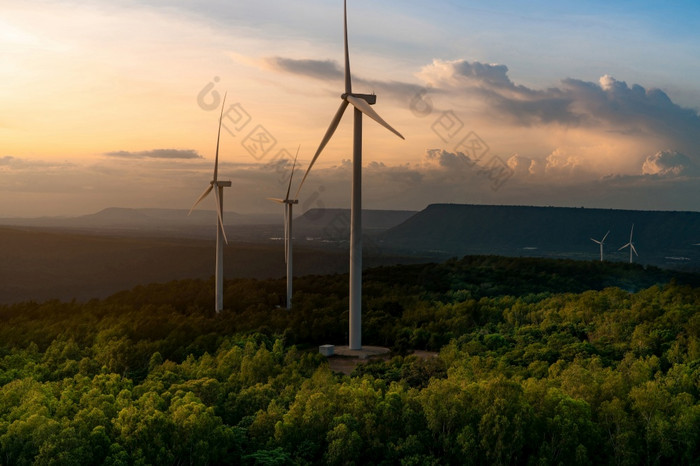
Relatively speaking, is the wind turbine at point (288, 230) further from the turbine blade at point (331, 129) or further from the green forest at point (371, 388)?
the turbine blade at point (331, 129)

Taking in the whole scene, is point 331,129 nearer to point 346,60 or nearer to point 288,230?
point 346,60

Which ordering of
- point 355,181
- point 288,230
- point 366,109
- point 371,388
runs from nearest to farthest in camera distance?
1. point 371,388
2. point 366,109
3. point 355,181
4. point 288,230

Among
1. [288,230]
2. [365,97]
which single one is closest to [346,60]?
[365,97]

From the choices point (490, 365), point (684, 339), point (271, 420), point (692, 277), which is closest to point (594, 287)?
point (692, 277)

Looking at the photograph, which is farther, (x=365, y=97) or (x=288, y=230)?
(x=288, y=230)

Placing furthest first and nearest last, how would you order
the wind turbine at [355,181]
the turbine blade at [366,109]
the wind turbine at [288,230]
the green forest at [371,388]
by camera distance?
the wind turbine at [288,230], the wind turbine at [355,181], the turbine blade at [366,109], the green forest at [371,388]

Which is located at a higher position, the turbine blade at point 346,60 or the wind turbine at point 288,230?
the turbine blade at point 346,60

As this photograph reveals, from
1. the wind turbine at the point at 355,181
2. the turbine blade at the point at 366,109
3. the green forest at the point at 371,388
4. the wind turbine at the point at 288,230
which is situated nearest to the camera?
the green forest at the point at 371,388

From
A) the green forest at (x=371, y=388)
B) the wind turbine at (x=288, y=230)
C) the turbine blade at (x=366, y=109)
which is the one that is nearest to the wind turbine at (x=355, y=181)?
the turbine blade at (x=366, y=109)

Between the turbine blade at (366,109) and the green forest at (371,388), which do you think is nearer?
the green forest at (371,388)
